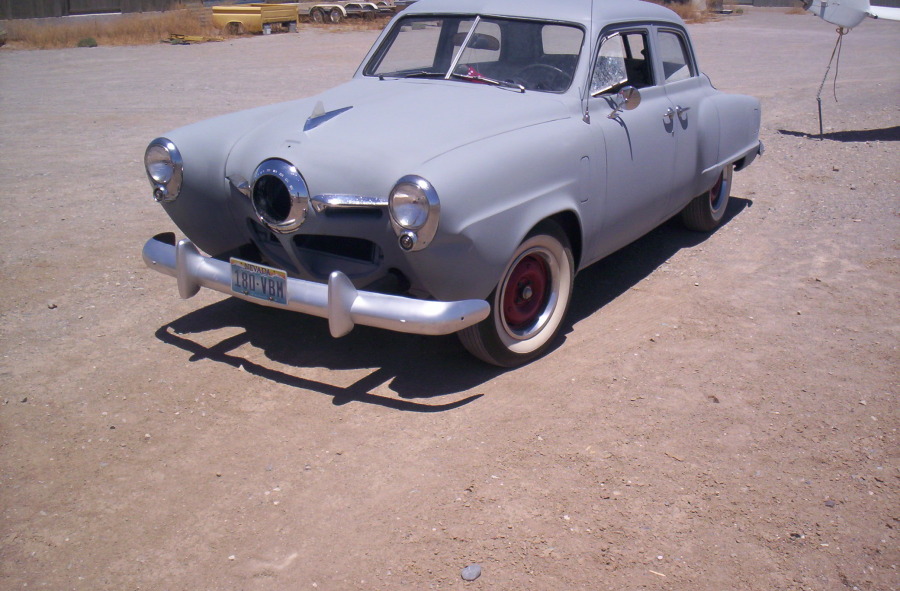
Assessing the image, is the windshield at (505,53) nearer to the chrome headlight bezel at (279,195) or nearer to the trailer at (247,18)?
the chrome headlight bezel at (279,195)

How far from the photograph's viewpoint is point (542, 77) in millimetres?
4543

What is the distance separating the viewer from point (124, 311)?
478cm

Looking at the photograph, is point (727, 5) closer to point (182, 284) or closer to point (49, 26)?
point (49, 26)

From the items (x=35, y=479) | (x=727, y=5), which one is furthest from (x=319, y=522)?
(x=727, y=5)

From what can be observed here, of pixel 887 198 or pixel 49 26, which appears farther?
pixel 49 26

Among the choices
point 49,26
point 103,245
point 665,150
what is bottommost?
point 103,245

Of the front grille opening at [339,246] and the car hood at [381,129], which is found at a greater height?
the car hood at [381,129]

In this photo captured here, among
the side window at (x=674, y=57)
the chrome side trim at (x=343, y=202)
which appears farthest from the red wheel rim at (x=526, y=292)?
the side window at (x=674, y=57)

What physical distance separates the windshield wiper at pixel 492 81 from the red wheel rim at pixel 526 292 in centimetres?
101

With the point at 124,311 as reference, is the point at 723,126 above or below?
above

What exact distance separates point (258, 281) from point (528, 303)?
1376mm

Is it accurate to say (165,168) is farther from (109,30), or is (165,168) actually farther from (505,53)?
(109,30)

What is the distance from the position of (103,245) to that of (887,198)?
6350 mm

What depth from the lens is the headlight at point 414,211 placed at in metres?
3.33
